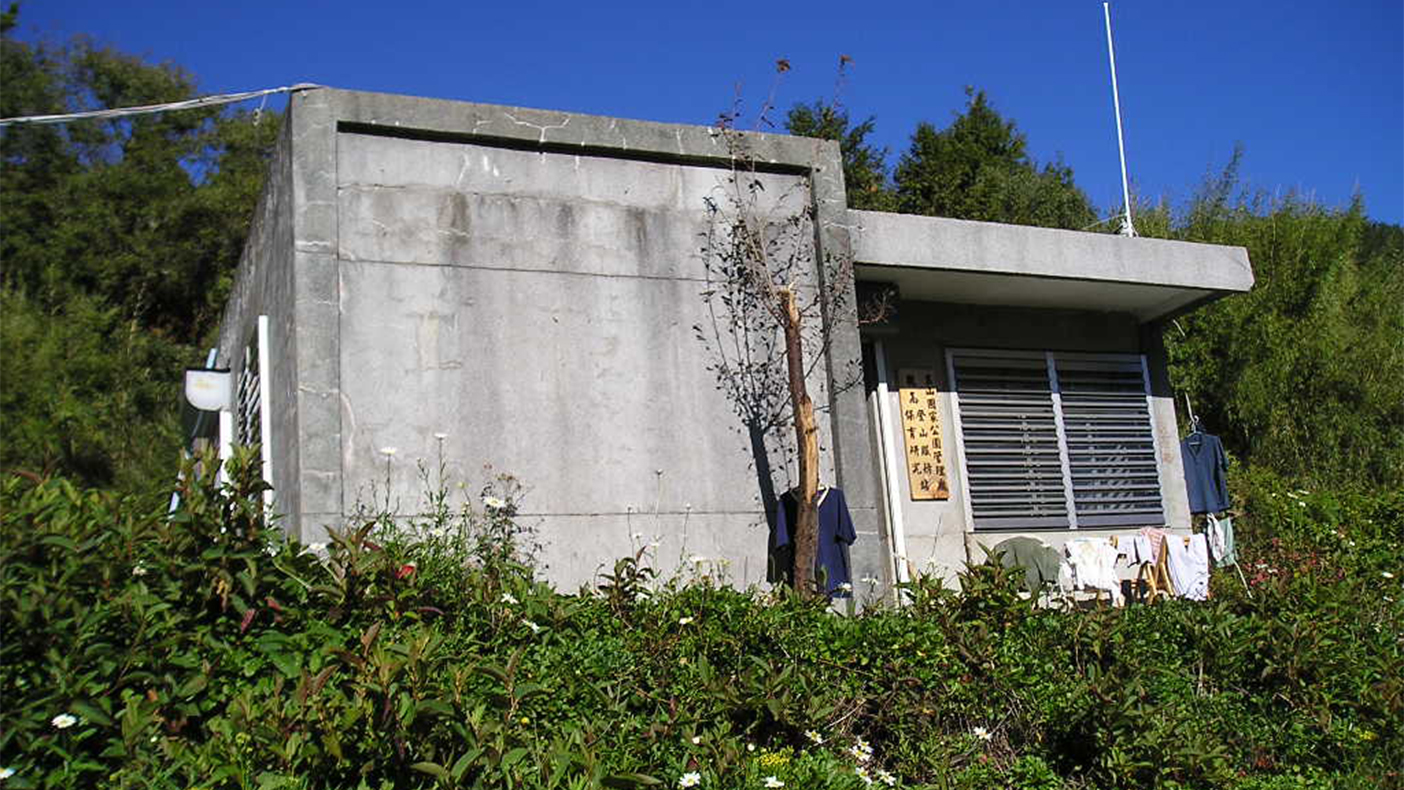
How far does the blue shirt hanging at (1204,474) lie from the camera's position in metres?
10.9

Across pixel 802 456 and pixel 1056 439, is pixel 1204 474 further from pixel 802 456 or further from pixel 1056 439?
pixel 802 456

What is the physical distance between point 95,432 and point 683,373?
51.4 feet

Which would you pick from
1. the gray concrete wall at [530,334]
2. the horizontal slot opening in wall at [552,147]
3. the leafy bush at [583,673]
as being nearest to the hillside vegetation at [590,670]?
the leafy bush at [583,673]

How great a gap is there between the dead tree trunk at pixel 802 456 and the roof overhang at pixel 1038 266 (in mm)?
1380

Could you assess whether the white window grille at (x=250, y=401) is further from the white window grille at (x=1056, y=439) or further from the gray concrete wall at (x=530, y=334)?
the white window grille at (x=1056, y=439)

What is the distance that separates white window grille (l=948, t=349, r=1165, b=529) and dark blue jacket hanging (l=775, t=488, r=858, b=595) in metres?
2.68

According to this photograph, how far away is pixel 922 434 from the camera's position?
392 inches

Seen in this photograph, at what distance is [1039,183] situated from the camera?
22703mm

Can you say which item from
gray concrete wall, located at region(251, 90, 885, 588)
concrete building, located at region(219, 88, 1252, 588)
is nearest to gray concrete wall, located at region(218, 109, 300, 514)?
concrete building, located at region(219, 88, 1252, 588)

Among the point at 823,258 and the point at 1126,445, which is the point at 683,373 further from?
the point at 1126,445

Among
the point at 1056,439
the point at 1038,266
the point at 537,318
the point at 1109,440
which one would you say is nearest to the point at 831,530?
the point at 537,318

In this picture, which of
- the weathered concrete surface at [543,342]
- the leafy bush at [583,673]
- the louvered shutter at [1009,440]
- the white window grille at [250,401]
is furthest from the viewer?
the louvered shutter at [1009,440]

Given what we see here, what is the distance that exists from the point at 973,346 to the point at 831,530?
341cm

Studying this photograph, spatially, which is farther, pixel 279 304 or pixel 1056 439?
pixel 1056 439
